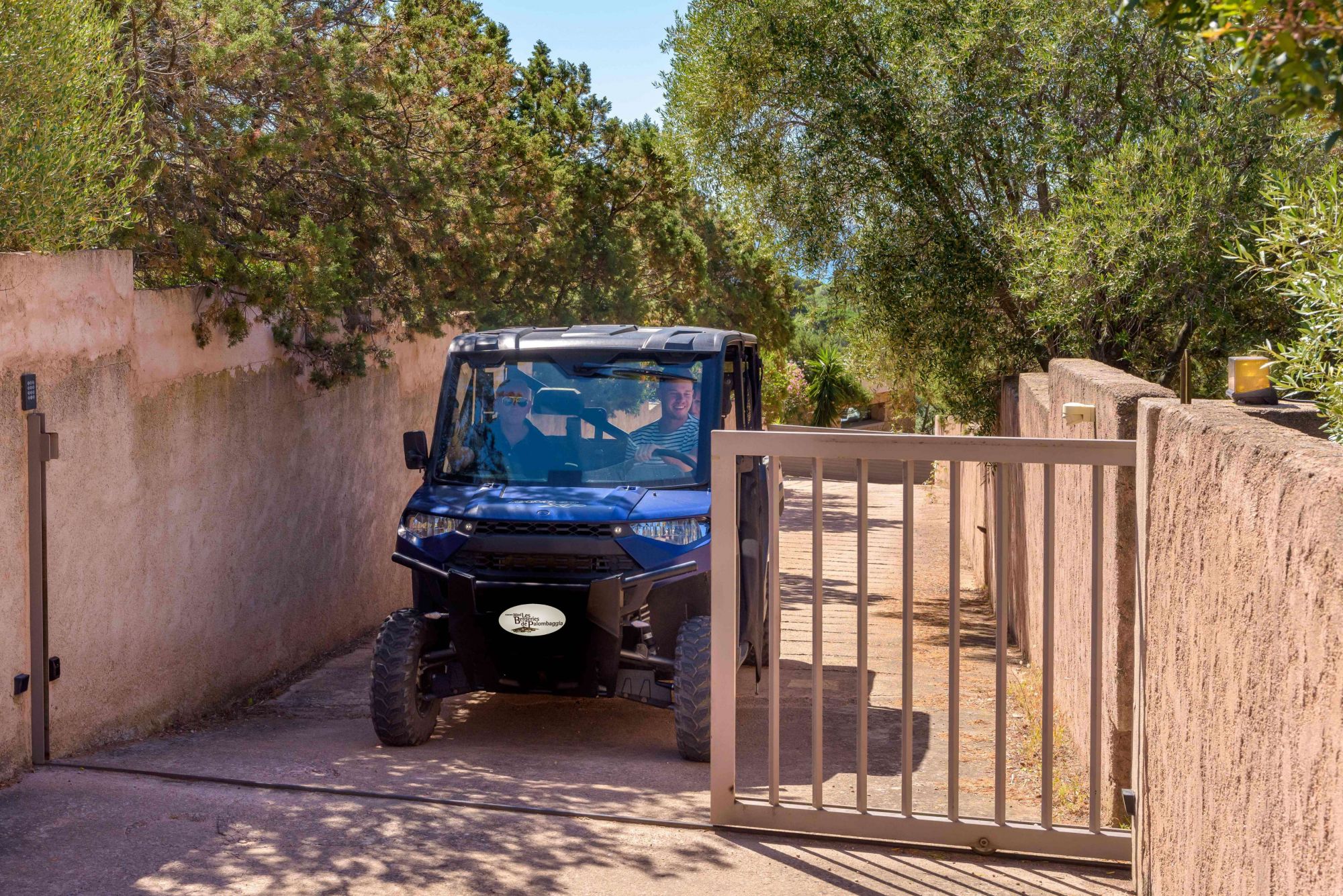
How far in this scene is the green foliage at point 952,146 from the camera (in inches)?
398

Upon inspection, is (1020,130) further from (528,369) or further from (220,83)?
(220,83)

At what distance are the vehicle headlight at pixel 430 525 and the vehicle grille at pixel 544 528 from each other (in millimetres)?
131

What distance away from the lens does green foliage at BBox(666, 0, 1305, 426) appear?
33.2ft

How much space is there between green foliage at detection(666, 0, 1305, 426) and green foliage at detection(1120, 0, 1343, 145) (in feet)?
22.4

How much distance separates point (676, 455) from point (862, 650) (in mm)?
2486

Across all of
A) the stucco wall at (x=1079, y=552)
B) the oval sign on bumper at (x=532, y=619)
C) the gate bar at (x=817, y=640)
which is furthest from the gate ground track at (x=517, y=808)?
the oval sign on bumper at (x=532, y=619)

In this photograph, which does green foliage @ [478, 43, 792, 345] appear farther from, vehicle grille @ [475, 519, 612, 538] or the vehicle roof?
vehicle grille @ [475, 519, 612, 538]

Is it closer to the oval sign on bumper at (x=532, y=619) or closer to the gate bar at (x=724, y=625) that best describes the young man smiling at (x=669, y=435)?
the oval sign on bumper at (x=532, y=619)

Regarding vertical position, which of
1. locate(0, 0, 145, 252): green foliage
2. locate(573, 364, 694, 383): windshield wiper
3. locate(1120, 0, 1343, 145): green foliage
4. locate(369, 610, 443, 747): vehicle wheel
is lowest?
locate(369, 610, 443, 747): vehicle wheel

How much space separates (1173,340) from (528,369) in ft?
18.5

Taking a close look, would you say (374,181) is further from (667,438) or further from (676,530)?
(676,530)

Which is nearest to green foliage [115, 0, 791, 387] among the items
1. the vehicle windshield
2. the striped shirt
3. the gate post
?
the vehicle windshield

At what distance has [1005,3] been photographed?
10.8 metres

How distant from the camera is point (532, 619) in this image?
6.67 meters
